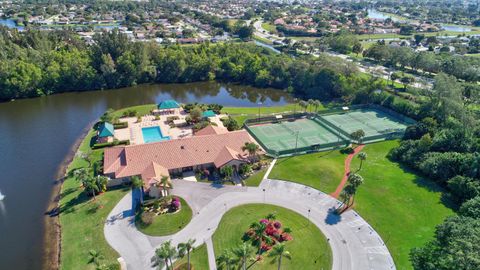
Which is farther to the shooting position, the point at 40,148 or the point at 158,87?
the point at 158,87

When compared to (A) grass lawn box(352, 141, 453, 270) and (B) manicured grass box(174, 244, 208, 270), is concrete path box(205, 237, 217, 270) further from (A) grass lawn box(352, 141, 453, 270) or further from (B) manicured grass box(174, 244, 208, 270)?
→ (A) grass lawn box(352, 141, 453, 270)

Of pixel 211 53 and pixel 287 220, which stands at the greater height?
pixel 211 53

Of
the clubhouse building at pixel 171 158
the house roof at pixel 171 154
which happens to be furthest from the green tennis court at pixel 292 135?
the clubhouse building at pixel 171 158

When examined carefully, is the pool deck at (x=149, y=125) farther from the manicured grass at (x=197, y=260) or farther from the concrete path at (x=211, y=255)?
the manicured grass at (x=197, y=260)

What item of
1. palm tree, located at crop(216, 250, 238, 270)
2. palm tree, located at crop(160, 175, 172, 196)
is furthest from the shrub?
palm tree, located at crop(216, 250, 238, 270)

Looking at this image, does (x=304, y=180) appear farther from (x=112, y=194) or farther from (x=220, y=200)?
(x=112, y=194)

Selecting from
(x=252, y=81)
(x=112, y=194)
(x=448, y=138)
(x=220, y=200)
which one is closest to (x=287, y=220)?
(x=220, y=200)

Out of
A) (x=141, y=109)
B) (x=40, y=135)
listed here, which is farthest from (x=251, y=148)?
(x=40, y=135)

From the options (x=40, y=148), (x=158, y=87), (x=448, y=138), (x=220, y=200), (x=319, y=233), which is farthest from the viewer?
(x=158, y=87)
